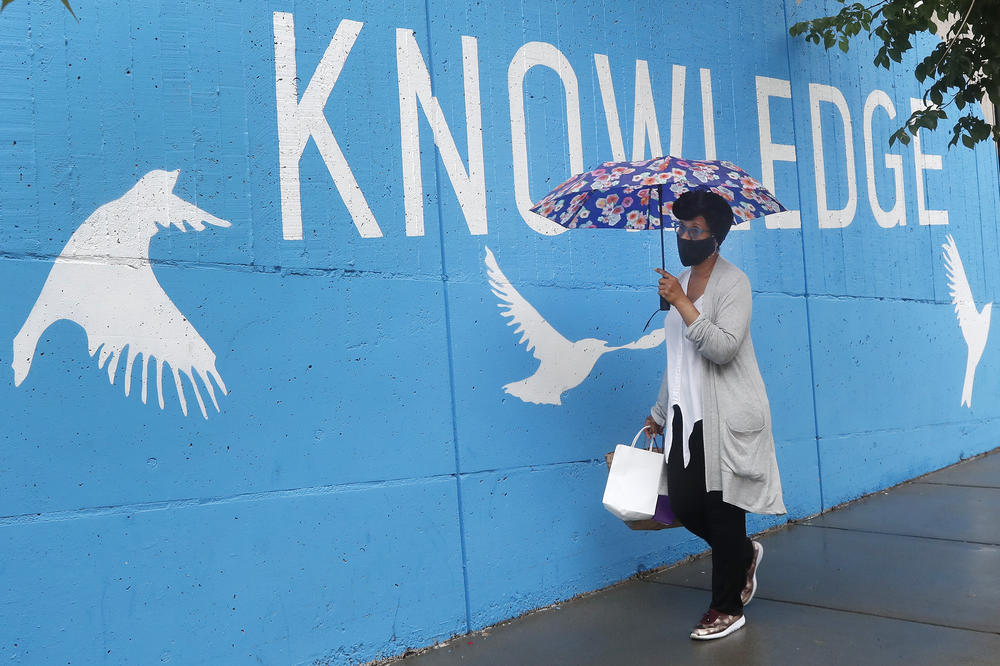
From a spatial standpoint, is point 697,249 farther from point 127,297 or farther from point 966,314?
point 966,314

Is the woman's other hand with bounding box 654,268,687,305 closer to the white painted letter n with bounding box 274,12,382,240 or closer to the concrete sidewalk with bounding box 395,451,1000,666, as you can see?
the white painted letter n with bounding box 274,12,382,240

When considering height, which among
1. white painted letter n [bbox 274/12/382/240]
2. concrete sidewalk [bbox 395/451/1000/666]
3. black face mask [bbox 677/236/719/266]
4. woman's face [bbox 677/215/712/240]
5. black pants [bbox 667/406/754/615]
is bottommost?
concrete sidewalk [bbox 395/451/1000/666]

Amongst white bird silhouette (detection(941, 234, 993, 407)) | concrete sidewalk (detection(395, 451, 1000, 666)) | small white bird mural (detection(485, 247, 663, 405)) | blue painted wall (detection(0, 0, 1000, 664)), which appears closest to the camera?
blue painted wall (detection(0, 0, 1000, 664))

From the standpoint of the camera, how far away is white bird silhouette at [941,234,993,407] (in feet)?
25.3

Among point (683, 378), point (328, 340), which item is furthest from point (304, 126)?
point (683, 378)

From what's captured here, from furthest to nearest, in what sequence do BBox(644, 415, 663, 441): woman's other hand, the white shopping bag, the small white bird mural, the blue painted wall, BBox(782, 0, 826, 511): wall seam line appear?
BBox(782, 0, 826, 511): wall seam line, the small white bird mural, BBox(644, 415, 663, 441): woman's other hand, the white shopping bag, the blue painted wall

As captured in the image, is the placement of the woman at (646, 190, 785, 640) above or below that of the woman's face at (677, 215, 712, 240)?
below

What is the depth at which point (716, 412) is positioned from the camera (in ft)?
13.4

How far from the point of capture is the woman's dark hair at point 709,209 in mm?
4230

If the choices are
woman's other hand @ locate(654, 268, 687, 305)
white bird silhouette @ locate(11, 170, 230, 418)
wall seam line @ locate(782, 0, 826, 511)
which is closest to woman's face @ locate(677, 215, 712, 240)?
woman's other hand @ locate(654, 268, 687, 305)

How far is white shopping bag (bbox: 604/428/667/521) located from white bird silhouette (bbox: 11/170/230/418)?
5.36ft

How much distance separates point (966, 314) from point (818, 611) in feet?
14.0

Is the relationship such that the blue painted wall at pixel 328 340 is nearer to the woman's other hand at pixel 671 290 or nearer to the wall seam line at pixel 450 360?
the wall seam line at pixel 450 360

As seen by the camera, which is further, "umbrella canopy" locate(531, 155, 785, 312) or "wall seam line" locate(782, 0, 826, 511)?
"wall seam line" locate(782, 0, 826, 511)
